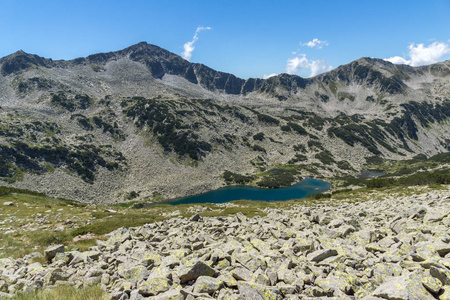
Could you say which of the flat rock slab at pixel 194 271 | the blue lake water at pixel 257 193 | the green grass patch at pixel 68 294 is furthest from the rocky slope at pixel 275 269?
the blue lake water at pixel 257 193

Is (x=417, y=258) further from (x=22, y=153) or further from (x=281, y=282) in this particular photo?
(x=22, y=153)

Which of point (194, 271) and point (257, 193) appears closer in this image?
point (194, 271)

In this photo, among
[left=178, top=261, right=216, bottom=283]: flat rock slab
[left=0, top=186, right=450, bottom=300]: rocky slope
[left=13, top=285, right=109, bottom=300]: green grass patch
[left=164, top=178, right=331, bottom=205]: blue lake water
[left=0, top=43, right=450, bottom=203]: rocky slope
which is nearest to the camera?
[left=0, top=186, right=450, bottom=300]: rocky slope

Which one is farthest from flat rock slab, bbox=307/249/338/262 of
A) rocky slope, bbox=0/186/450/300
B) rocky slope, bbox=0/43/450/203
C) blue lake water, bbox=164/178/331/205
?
rocky slope, bbox=0/43/450/203

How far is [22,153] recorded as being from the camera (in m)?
86.0

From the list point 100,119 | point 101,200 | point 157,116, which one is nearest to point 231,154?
point 157,116

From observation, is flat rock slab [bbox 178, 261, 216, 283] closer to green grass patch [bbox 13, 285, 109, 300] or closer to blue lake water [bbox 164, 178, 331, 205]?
green grass patch [bbox 13, 285, 109, 300]

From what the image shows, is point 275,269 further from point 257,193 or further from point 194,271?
point 257,193

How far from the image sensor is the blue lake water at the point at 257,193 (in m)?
91.4

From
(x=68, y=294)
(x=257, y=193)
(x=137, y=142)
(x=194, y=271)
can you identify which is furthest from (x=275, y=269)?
(x=137, y=142)

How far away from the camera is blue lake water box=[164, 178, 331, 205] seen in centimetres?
9138

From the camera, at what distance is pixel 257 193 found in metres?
99.9

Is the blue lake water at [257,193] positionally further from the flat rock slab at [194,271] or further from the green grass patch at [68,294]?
the flat rock slab at [194,271]

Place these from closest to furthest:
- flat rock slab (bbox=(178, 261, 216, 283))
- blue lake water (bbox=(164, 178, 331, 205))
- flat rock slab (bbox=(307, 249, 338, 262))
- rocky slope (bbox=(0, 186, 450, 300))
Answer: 1. rocky slope (bbox=(0, 186, 450, 300))
2. flat rock slab (bbox=(178, 261, 216, 283))
3. flat rock slab (bbox=(307, 249, 338, 262))
4. blue lake water (bbox=(164, 178, 331, 205))
